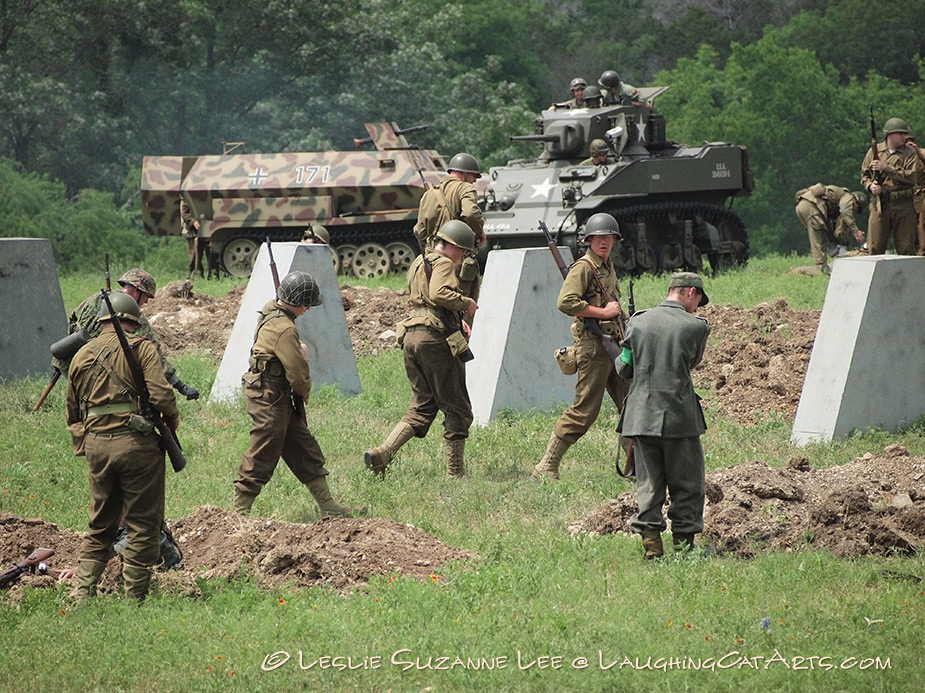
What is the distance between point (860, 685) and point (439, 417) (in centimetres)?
694

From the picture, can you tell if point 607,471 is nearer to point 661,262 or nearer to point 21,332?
point 21,332

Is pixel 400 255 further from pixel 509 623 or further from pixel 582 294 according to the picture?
pixel 509 623

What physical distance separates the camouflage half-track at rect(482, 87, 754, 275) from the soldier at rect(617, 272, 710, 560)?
42.1ft

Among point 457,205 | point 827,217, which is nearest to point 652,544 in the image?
point 457,205

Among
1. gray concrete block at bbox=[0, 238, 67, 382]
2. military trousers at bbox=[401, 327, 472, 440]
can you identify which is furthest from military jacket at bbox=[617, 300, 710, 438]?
gray concrete block at bbox=[0, 238, 67, 382]

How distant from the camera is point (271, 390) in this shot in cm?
820

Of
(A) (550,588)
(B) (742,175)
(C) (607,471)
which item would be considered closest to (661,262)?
(B) (742,175)

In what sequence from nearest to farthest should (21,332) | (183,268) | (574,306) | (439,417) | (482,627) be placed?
1. (482,627)
2. (574,306)
3. (439,417)
4. (21,332)
5. (183,268)

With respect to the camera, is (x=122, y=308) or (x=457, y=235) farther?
(x=457, y=235)

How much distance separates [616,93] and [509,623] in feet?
57.9

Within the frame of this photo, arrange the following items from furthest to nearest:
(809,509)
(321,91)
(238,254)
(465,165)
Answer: (321,91) < (238,254) < (465,165) < (809,509)

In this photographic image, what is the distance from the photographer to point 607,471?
31.8 feet

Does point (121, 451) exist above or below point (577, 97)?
below

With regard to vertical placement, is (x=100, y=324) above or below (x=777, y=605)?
above
